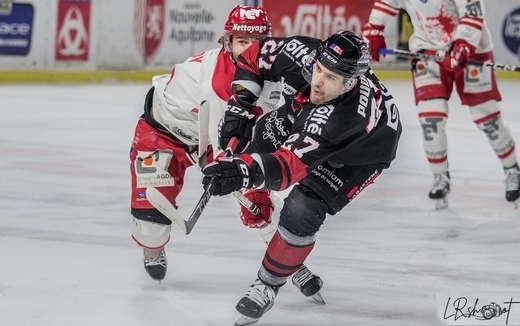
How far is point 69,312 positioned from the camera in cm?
311

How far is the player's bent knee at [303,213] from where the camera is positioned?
2973 millimetres

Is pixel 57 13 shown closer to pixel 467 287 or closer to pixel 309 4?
pixel 309 4

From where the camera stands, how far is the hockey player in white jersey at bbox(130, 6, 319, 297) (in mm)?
3352

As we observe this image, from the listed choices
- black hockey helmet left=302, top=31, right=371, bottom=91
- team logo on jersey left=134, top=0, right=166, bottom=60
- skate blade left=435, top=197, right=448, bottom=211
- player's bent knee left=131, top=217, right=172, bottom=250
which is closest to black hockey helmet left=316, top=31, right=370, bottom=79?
black hockey helmet left=302, top=31, right=371, bottom=91

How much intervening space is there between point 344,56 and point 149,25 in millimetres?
7224

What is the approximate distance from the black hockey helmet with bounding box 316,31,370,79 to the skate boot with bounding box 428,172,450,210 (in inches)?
95.1

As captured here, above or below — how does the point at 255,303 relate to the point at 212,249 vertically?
above

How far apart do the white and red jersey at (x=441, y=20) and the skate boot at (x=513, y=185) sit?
2.19 ft

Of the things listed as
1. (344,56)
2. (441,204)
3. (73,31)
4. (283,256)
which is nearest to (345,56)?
(344,56)

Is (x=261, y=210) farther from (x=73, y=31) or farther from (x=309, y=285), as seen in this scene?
(x=73, y=31)

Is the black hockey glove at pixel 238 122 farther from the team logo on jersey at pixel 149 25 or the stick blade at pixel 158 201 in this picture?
the team logo on jersey at pixel 149 25

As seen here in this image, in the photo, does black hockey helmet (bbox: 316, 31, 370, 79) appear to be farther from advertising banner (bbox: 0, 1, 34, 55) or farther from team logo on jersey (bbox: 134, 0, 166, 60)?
team logo on jersey (bbox: 134, 0, 166, 60)

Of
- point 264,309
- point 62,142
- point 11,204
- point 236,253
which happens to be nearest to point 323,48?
point 264,309

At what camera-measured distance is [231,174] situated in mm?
2607
